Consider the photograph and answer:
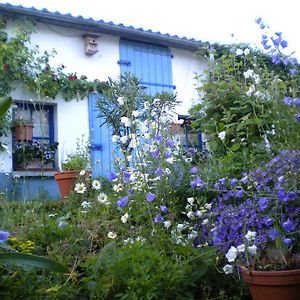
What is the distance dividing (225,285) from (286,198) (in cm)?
57

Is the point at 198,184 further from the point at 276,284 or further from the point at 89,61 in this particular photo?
the point at 89,61

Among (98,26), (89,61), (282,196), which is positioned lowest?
(282,196)

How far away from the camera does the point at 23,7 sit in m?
6.48

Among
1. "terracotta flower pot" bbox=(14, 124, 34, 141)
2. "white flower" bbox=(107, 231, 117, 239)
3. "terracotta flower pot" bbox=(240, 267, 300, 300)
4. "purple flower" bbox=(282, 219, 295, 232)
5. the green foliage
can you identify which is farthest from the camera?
"terracotta flower pot" bbox=(14, 124, 34, 141)

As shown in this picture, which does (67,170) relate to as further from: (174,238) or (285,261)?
(285,261)

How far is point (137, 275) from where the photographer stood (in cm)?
175

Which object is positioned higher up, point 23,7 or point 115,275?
point 23,7

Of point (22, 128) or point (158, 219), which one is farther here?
point (22, 128)

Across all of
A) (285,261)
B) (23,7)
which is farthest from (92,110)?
(285,261)

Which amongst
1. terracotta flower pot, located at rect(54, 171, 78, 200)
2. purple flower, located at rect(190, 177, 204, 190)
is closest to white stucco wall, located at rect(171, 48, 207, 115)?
terracotta flower pot, located at rect(54, 171, 78, 200)

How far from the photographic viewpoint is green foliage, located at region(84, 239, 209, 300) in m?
1.71

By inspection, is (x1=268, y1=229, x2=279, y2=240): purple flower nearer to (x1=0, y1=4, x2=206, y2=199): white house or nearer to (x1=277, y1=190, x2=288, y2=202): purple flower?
(x1=277, y1=190, x2=288, y2=202): purple flower

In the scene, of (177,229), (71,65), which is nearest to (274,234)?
(177,229)

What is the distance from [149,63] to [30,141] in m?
2.78
